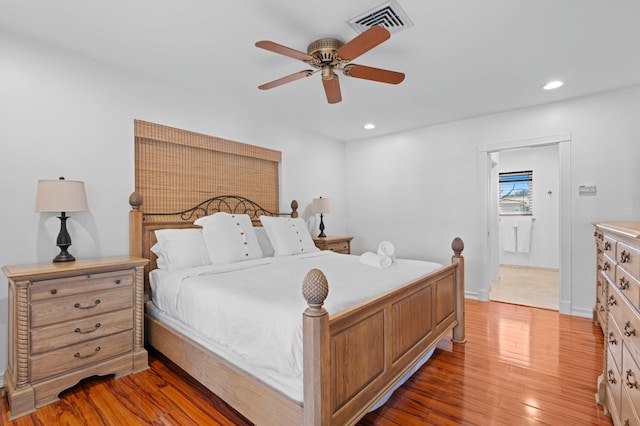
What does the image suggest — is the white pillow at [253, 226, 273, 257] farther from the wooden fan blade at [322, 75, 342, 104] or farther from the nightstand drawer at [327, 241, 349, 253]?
the wooden fan blade at [322, 75, 342, 104]

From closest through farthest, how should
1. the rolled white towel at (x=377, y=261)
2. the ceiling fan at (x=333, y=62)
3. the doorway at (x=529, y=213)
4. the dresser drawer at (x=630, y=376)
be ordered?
the dresser drawer at (x=630, y=376), the ceiling fan at (x=333, y=62), the rolled white towel at (x=377, y=261), the doorway at (x=529, y=213)

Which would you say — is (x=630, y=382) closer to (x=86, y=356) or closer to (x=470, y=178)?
(x=86, y=356)

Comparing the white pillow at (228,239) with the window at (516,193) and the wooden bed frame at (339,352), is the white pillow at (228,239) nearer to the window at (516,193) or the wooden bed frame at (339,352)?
the wooden bed frame at (339,352)

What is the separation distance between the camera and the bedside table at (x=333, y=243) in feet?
14.1

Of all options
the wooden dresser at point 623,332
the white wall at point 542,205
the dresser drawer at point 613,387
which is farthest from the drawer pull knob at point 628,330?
the white wall at point 542,205

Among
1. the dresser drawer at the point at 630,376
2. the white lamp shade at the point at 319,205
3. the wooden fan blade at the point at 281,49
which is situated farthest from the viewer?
the white lamp shade at the point at 319,205

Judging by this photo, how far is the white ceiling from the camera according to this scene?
200 cm

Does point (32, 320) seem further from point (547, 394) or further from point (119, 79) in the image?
point (547, 394)

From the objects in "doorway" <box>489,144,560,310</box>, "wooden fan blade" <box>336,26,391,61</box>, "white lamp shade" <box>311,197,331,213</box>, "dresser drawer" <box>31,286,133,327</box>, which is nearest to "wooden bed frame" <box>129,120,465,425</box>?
"dresser drawer" <box>31,286,133,327</box>

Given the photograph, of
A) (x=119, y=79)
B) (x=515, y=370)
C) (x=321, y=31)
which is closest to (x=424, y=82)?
(x=321, y=31)

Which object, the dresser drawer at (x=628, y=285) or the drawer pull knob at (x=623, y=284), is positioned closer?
the dresser drawer at (x=628, y=285)

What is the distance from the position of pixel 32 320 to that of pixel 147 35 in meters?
2.05

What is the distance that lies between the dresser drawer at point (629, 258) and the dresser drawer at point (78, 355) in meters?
2.99

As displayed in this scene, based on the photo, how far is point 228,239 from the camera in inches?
116
